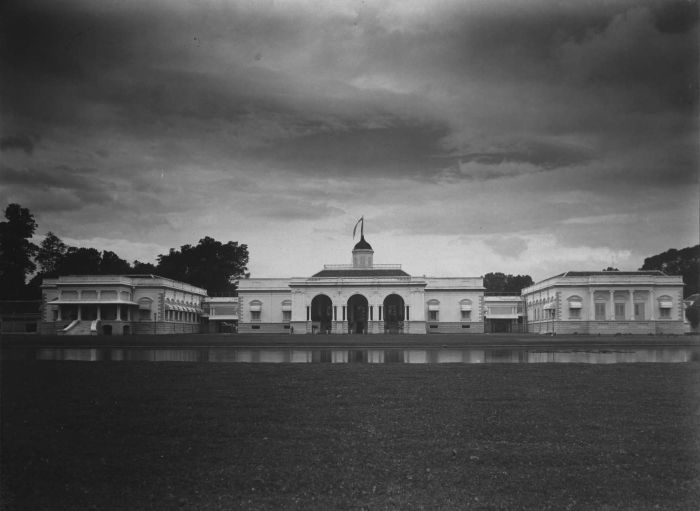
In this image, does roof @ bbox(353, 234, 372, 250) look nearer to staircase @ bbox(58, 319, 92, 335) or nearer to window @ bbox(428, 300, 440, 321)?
window @ bbox(428, 300, 440, 321)

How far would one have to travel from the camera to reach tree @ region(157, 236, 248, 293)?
11988 cm

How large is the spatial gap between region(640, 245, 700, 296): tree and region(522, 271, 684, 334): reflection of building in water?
509 inches

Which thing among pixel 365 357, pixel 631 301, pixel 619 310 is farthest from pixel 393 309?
pixel 365 357

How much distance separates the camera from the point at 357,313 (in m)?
101

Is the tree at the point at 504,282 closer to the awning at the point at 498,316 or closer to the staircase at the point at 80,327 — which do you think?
the awning at the point at 498,316

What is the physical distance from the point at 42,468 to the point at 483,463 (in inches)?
234

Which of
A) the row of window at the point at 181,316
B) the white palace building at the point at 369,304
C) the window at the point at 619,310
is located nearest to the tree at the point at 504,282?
the white palace building at the point at 369,304

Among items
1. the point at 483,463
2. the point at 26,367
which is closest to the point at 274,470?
the point at 483,463

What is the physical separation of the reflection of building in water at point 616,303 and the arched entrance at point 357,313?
2636cm

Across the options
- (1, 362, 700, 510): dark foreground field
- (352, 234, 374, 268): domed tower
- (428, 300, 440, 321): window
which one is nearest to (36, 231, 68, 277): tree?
(352, 234, 374, 268): domed tower

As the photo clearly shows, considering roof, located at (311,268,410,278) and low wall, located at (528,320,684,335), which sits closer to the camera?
low wall, located at (528,320,684,335)

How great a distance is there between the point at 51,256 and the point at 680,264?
102319 millimetres

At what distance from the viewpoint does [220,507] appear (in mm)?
7309

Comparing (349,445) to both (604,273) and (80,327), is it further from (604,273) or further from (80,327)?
(604,273)
